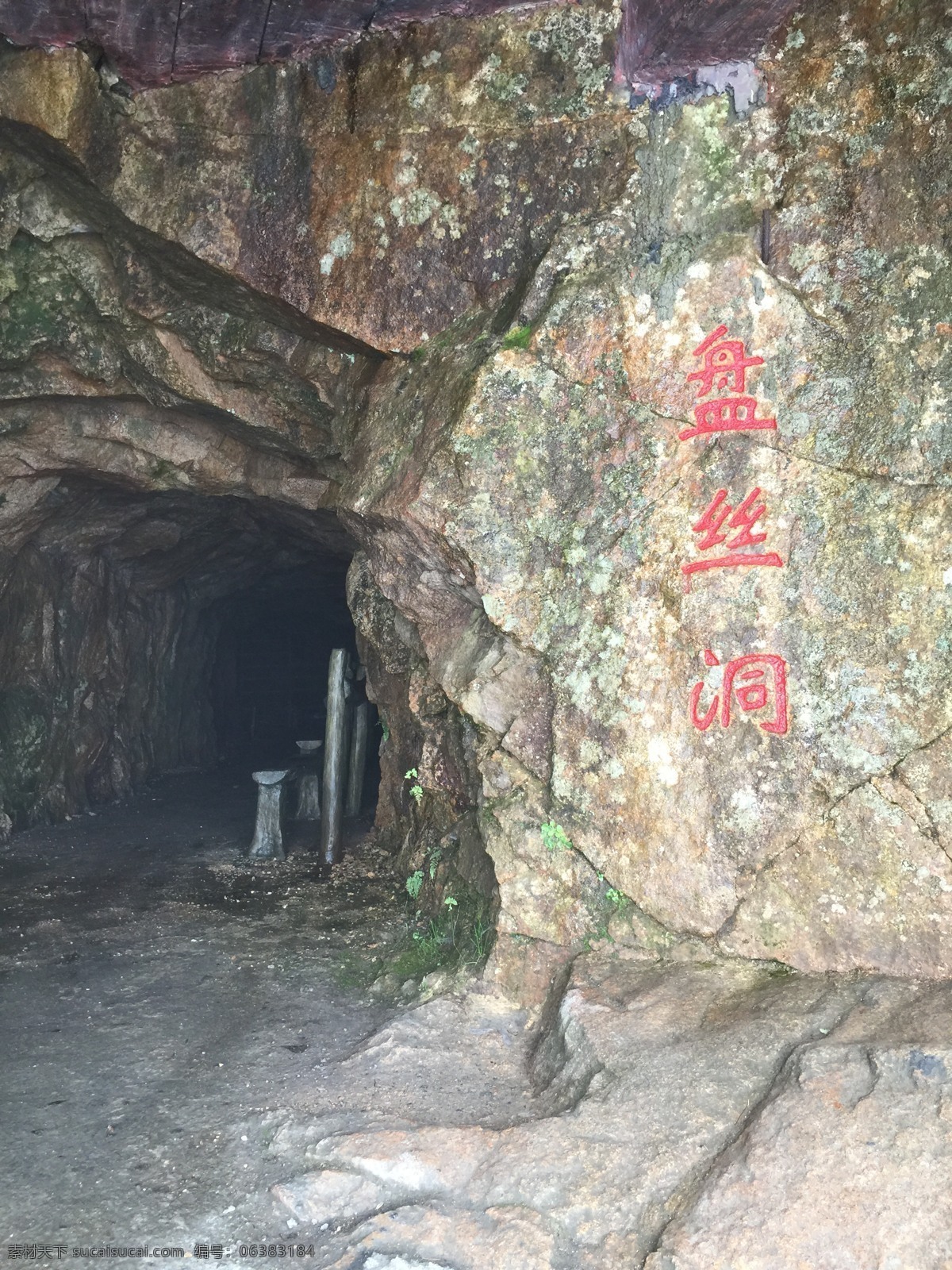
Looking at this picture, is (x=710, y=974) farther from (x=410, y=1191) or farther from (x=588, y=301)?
(x=588, y=301)

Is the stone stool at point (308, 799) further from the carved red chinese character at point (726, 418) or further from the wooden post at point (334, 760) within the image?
the carved red chinese character at point (726, 418)

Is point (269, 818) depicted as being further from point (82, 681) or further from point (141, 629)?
point (141, 629)

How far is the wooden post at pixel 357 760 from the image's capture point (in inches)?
325

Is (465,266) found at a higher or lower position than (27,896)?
higher

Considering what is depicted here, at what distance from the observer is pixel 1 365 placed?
599 cm

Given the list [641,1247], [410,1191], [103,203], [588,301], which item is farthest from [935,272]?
[103,203]

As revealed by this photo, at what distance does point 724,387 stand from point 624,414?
0.42 m

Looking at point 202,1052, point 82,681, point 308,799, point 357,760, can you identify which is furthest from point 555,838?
point 82,681

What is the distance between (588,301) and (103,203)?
273cm

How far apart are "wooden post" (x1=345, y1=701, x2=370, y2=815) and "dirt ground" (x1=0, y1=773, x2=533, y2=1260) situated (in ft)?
6.08

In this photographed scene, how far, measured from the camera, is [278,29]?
459cm

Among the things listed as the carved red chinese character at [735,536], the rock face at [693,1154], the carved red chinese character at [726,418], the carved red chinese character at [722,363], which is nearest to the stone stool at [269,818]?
the rock face at [693,1154]

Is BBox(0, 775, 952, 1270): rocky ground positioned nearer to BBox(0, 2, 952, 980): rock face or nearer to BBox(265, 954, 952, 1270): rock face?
BBox(265, 954, 952, 1270): rock face

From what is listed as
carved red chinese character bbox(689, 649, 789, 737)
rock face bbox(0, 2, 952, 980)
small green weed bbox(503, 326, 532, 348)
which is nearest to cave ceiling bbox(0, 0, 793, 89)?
rock face bbox(0, 2, 952, 980)
